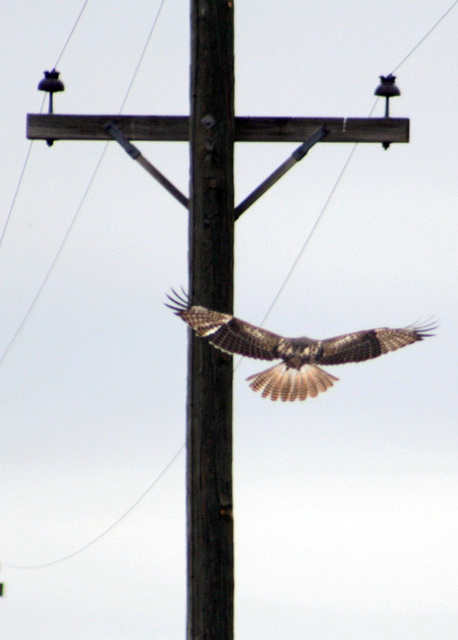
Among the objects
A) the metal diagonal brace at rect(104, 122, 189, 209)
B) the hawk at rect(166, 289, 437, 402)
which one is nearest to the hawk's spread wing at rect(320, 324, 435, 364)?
the hawk at rect(166, 289, 437, 402)

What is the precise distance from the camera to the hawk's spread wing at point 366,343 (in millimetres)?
8398

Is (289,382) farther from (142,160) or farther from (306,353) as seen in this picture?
(142,160)

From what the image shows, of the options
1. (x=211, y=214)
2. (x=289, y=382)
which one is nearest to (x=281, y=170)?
(x=211, y=214)

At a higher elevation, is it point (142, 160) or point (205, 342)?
point (142, 160)

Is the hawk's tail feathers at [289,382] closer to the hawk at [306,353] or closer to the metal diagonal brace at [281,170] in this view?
the hawk at [306,353]

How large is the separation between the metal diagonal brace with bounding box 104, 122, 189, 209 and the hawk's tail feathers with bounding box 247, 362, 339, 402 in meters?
1.27

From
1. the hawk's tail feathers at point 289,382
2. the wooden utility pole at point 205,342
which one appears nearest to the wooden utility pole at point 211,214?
the wooden utility pole at point 205,342

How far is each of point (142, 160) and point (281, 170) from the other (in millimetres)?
784

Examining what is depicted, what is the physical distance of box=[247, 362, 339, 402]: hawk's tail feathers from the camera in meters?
8.41

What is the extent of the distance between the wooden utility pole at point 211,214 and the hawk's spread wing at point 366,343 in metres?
1.01

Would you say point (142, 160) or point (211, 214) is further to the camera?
point (142, 160)

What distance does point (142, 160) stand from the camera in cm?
804

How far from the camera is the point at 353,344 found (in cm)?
858

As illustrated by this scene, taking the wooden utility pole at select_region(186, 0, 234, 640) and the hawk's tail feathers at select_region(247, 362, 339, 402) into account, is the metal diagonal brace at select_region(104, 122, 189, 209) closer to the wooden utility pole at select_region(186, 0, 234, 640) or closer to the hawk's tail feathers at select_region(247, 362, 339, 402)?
the wooden utility pole at select_region(186, 0, 234, 640)
